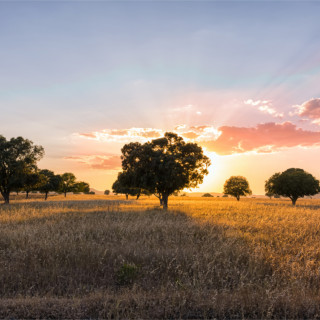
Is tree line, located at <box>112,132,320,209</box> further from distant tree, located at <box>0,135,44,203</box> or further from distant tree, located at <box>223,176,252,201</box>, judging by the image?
distant tree, located at <box>223,176,252,201</box>

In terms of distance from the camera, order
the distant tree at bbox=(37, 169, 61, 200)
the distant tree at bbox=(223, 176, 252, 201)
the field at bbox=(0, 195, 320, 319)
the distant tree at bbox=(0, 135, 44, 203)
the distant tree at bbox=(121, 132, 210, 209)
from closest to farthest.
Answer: the field at bbox=(0, 195, 320, 319)
the distant tree at bbox=(121, 132, 210, 209)
the distant tree at bbox=(0, 135, 44, 203)
the distant tree at bbox=(223, 176, 252, 201)
the distant tree at bbox=(37, 169, 61, 200)

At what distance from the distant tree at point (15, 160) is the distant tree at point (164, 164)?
69.9 feet

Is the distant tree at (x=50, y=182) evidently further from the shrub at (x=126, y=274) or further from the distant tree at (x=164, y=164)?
the shrub at (x=126, y=274)

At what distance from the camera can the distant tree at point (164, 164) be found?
2606cm

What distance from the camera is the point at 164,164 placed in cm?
2597

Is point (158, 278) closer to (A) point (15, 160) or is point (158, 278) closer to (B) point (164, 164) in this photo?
(B) point (164, 164)

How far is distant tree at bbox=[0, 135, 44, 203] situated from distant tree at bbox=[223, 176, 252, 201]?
53361 mm

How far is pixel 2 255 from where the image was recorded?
781cm

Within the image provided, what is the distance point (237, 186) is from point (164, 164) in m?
53.6

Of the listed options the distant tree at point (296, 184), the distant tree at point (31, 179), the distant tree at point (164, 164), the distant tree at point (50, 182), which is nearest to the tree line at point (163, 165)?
the distant tree at point (164, 164)

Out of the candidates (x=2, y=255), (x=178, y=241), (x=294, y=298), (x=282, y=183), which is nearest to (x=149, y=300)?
(x=294, y=298)

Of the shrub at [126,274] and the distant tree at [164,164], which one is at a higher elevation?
the distant tree at [164,164]

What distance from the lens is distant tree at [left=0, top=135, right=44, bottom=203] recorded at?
39.0m

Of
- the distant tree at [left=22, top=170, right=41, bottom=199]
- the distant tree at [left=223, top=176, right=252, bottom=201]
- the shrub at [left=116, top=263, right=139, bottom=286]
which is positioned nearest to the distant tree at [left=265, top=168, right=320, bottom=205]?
the distant tree at [left=223, top=176, right=252, bottom=201]
